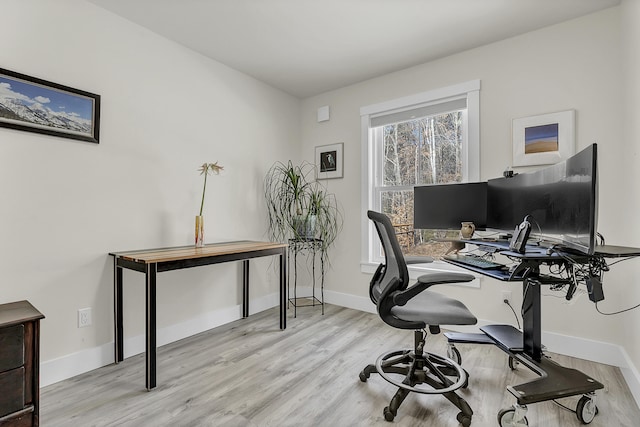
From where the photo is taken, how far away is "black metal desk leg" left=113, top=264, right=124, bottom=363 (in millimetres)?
2264

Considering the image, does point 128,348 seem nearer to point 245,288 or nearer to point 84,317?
point 84,317

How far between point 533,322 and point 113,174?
2.96 meters

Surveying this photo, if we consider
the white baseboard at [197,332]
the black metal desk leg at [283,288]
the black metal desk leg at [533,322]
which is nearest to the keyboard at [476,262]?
the black metal desk leg at [533,322]

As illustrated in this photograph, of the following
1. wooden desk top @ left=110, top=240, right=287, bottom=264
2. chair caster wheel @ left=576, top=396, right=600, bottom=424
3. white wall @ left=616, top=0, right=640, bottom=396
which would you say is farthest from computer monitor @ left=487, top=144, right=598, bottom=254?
wooden desk top @ left=110, top=240, right=287, bottom=264

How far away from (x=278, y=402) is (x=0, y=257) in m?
1.81

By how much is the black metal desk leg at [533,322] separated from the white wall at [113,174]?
248 cm

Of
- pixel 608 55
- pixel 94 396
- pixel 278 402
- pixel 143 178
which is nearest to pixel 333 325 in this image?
pixel 278 402

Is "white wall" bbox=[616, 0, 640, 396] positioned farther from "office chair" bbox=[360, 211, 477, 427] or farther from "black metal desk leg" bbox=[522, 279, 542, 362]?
"office chair" bbox=[360, 211, 477, 427]

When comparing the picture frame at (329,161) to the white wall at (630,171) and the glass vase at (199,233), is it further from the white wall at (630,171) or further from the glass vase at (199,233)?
the white wall at (630,171)

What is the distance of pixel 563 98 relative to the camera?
7.92ft

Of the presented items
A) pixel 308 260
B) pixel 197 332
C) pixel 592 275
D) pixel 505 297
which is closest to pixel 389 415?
pixel 592 275

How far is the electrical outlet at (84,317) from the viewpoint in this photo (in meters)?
2.13

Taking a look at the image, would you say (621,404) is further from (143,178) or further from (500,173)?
(143,178)

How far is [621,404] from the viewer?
177 cm
